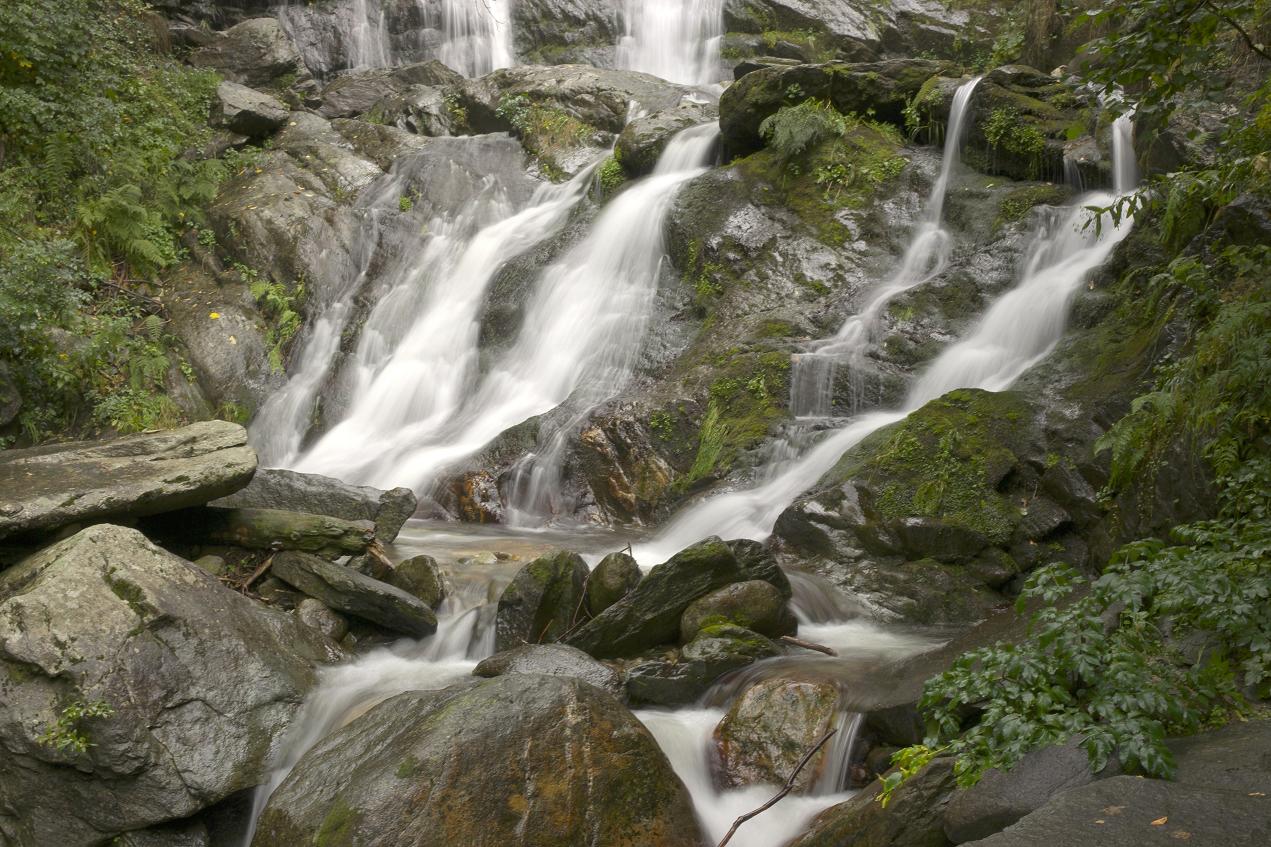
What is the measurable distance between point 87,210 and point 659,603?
1113 centimetres

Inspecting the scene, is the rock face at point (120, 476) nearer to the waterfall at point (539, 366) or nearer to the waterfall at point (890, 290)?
the waterfall at point (539, 366)

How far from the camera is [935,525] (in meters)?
7.59

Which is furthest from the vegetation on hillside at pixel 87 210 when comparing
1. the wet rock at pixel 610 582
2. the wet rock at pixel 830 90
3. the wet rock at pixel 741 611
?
the wet rock at pixel 830 90

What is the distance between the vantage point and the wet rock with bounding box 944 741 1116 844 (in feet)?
11.1

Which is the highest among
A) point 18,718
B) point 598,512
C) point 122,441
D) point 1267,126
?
point 1267,126

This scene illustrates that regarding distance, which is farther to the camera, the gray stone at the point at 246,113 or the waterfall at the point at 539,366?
the gray stone at the point at 246,113

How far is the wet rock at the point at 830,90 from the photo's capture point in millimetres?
13727

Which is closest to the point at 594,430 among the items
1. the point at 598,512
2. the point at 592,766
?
the point at 598,512

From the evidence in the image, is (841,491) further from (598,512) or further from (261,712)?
(261,712)

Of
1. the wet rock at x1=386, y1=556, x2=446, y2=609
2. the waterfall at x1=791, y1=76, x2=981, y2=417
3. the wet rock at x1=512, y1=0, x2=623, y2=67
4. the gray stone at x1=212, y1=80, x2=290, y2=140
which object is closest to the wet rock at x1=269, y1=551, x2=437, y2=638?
the wet rock at x1=386, y1=556, x2=446, y2=609

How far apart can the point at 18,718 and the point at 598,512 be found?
5761 mm

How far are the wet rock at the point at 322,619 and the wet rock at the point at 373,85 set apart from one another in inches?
598

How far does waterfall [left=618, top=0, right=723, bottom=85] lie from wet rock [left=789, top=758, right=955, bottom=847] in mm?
19741

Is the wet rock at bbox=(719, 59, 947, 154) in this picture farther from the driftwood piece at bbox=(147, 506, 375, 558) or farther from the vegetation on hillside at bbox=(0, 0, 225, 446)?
the driftwood piece at bbox=(147, 506, 375, 558)
